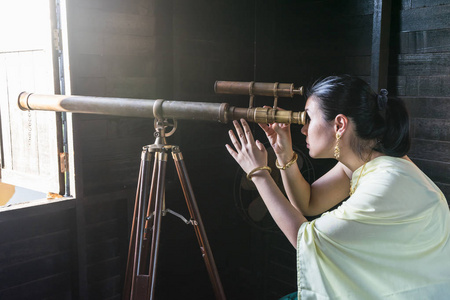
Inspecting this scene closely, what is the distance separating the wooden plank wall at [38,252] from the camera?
2055 mm

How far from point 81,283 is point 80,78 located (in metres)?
0.99

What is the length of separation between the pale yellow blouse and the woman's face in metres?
0.19

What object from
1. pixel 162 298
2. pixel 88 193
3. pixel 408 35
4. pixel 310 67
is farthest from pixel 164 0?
pixel 162 298

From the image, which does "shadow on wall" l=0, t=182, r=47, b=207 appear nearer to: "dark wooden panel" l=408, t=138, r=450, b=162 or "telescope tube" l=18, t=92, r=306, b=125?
"telescope tube" l=18, t=92, r=306, b=125

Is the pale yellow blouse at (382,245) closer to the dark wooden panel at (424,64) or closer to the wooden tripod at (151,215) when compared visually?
the wooden tripod at (151,215)

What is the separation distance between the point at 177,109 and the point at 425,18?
130cm

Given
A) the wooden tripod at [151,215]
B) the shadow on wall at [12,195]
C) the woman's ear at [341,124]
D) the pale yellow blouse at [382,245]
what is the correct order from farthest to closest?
the shadow on wall at [12,195] → the wooden tripod at [151,215] → the woman's ear at [341,124] → the pale yellow blouse at [382,245]

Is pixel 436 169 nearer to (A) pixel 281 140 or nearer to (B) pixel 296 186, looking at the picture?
(B) pixel 296 186

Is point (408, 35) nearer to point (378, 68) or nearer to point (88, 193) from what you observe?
point (378, 68)

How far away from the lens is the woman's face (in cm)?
159

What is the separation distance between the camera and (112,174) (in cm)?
238

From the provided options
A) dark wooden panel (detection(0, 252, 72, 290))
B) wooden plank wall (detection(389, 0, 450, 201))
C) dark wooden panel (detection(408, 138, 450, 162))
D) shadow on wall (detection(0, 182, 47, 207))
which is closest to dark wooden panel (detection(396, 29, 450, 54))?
wooden plank wall (detection(389, 0, 450, 201))

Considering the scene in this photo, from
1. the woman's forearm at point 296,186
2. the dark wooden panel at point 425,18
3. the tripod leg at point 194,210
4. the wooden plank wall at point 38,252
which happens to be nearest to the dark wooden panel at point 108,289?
the wooden plank wall at point 38,252

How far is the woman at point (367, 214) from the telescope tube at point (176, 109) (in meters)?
0.09
